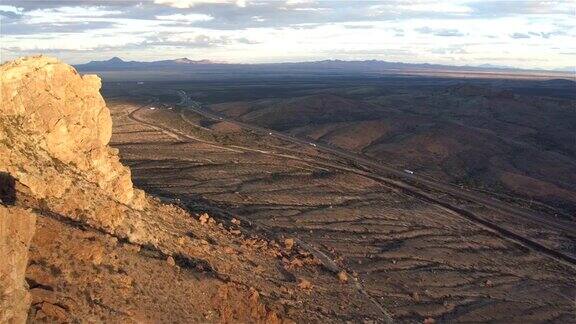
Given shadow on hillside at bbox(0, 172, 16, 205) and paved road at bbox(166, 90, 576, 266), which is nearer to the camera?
shadow on hillside at bbox(0, 172, 16, 205)

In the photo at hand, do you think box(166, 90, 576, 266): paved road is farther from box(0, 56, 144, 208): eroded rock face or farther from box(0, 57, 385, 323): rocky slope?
box(0, 56, 144, 208): eroded rock face

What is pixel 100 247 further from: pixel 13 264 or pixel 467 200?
pixel 467 200

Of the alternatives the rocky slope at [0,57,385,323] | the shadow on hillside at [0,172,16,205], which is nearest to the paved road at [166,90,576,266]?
the rocky slope at [0,57,385,323]

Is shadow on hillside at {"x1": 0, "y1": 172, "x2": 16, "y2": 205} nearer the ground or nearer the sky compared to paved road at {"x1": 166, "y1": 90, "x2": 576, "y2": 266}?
nearer the sky

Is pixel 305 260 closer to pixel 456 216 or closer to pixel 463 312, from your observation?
pixel 463 312

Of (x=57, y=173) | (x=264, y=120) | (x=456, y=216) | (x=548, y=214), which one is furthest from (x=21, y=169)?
(x=264, y=120)

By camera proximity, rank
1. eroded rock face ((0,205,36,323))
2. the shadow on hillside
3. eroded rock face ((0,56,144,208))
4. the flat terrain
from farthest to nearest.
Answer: the flat terrain
eroded rock face ((0,56,144,208))
the shadow on hillside
eroded rock face ((0,205,36,323))

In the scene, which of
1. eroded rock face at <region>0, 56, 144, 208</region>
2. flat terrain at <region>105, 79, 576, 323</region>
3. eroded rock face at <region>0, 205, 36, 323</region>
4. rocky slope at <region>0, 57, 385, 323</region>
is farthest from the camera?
flat terrain at <region>105, 79, 576, 323</region>
